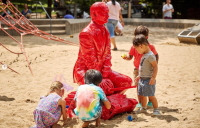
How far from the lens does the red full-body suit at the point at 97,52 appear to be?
13.0 ft

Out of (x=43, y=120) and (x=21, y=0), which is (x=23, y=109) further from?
(x=21, y=0)

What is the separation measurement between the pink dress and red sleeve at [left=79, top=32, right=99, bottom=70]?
0.69m

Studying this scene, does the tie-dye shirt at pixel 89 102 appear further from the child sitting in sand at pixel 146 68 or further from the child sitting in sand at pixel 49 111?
the child sitting in sand at pixel 146 68

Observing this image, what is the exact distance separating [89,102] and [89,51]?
78 cm

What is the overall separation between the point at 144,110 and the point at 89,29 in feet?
4.78

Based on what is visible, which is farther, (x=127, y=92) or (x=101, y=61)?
(x=127, y=92)

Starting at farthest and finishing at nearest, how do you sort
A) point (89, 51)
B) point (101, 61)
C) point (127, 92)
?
point (127, 92)
point (101, 61)
point (89, 51)

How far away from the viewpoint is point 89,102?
352 cm

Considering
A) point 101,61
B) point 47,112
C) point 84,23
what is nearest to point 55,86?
point 47,112

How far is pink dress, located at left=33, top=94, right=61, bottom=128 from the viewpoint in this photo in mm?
3520

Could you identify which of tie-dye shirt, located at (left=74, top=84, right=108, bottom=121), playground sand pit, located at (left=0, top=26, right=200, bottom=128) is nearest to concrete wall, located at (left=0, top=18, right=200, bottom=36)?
playground sand pit, located at (left=0, top=26, right=200, bottom=128)

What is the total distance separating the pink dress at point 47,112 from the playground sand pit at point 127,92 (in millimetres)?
266

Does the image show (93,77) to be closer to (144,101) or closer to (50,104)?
(50,104)

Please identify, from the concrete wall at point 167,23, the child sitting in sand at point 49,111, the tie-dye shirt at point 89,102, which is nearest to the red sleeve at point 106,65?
the tie-dye shirt at point 89,102
